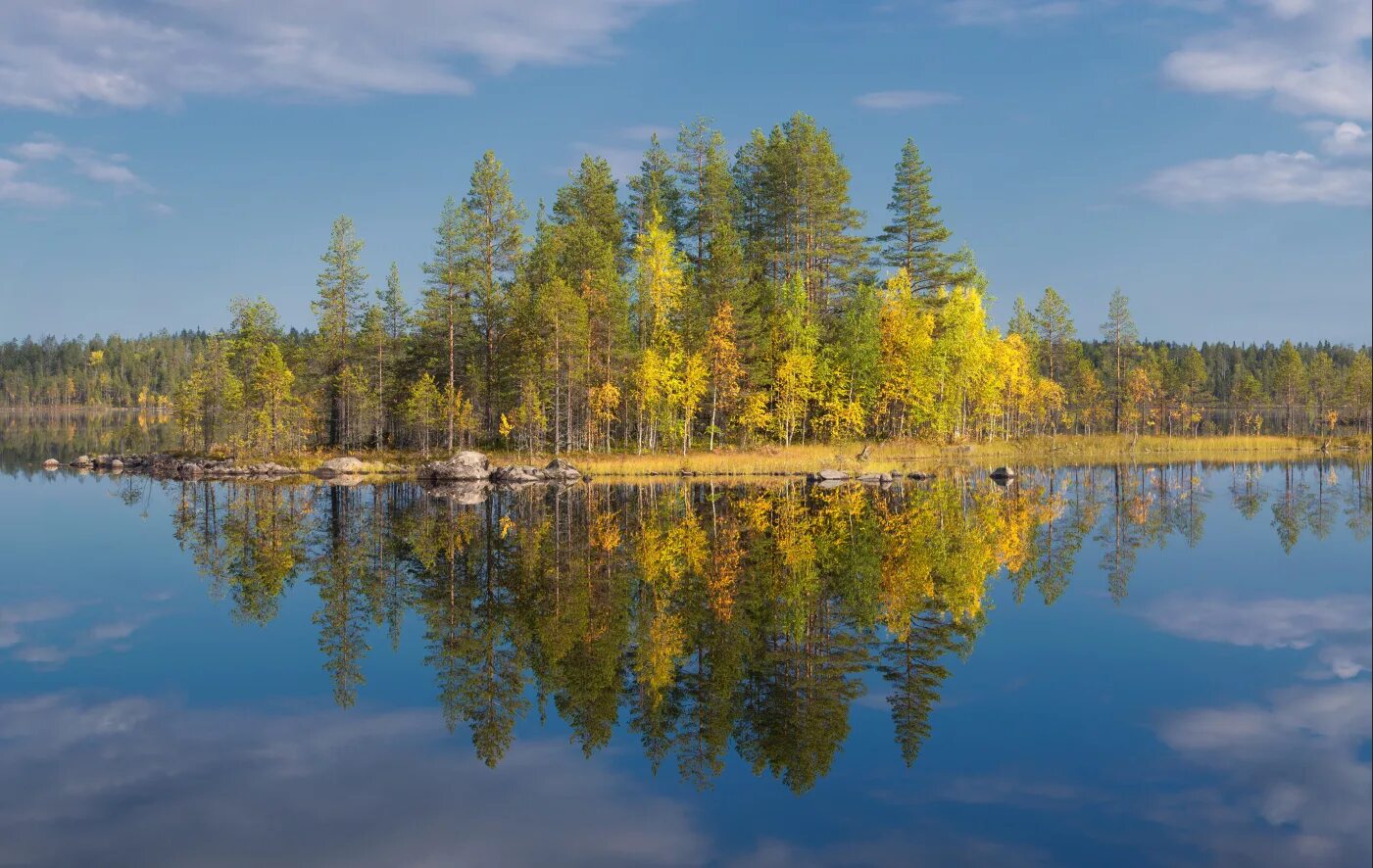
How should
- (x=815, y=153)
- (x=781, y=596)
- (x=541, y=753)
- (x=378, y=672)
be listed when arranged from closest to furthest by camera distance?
1. (x=541, y=753)
2. (x=378, y=672)
3. (x=781, y=596)
4. (x=815, y=153)

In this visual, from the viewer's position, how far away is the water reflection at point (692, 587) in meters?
14.2

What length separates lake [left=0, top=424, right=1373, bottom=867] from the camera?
1045cm

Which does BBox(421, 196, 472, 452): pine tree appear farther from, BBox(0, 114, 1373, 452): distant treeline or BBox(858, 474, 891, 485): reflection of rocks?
BBox(858, 474, 891, 485): reflection of rocks

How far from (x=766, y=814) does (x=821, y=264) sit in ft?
227

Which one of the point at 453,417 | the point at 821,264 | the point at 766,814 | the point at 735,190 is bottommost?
the point at 766,814

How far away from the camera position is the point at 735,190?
78375 mm

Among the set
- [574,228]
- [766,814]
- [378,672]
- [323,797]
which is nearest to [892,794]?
[766,814]

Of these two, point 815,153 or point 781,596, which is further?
point 815,153

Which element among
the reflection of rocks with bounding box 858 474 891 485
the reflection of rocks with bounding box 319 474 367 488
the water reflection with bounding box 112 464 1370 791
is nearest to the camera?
the water reflection with bounding box 112 464 1370 791

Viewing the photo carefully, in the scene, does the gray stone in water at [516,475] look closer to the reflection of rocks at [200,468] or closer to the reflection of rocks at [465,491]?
the reflection of rocks at [465,491]

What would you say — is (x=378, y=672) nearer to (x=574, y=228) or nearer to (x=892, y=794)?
(x=892, y=794)

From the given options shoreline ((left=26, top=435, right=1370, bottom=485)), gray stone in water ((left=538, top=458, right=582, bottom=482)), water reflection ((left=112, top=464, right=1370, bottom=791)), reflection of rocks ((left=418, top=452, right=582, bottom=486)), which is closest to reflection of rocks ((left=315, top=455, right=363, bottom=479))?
shoreline ((left=26, top=435, right=1370, bottom=485))

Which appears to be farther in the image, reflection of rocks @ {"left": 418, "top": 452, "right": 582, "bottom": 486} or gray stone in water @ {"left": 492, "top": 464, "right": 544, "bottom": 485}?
reflection of rocks @ {"left": 418, "top": 452, "right": 582, "bottom": 486}

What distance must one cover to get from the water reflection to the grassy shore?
13271mm
